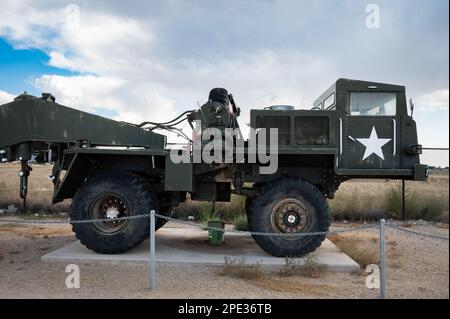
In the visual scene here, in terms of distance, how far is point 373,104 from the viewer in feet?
24.5

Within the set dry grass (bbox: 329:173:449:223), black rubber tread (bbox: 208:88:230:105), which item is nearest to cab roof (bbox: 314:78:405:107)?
black rubber tread (bbox: 208:88:230:105)

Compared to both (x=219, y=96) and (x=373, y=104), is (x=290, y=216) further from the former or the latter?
(x=219, y=96)

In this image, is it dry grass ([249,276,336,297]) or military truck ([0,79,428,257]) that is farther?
military truck ([0,79,428,257])

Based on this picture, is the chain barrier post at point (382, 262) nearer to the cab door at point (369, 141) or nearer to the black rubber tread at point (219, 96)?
the cab door at point (369, 141)

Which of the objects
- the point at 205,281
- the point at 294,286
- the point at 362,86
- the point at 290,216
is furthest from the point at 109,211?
the point at 362,86

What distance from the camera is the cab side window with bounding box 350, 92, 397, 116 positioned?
7453mm

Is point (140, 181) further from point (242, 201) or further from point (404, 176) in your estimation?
point (242, 201)

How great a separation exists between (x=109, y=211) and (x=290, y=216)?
3159 millimetres

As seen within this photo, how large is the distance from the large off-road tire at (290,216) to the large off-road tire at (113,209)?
6.30ft

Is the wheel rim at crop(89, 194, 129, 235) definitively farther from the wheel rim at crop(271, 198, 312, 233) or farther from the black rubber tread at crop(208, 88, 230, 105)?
the wheel rim at crop(271, 198, 312, 233)
